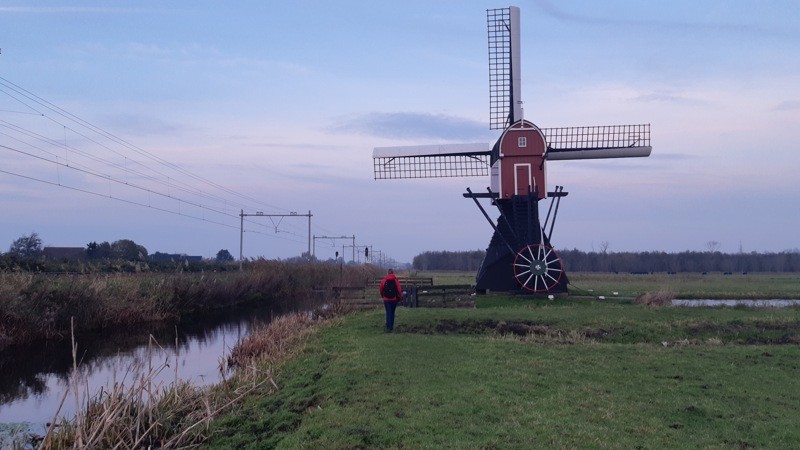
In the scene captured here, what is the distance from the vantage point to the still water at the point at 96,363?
1477 cm

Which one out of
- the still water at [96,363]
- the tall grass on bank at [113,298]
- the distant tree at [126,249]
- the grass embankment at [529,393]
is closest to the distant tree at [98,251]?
the distant tree at [126,249]

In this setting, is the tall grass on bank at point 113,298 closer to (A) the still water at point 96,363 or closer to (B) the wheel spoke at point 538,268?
(A) the still water at point 96,363

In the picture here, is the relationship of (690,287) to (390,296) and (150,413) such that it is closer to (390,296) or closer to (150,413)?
(390,296)

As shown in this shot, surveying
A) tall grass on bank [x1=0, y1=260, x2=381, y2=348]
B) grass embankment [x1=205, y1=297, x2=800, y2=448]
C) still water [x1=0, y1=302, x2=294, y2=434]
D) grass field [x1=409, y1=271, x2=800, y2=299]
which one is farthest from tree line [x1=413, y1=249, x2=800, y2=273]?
grass embankment [x1=205, y1=297, x2=800, y2=448]

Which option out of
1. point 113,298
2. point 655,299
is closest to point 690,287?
point 655,299

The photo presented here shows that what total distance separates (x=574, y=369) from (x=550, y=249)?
19897 mm

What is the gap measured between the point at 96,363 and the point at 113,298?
9.57m

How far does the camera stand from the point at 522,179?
112 ft

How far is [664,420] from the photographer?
32.4ft

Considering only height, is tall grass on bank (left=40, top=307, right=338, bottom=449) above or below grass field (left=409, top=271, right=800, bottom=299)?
below

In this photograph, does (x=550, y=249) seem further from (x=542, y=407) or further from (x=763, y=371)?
(x=542, y=407)

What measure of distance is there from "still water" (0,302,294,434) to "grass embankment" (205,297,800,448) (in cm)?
234

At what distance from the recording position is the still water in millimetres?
14766

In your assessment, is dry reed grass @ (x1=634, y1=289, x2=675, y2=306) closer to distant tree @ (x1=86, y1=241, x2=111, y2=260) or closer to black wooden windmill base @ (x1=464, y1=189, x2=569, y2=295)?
black wooden windmill base @ (x1=464, y1=189, x2=569, y2=295)
